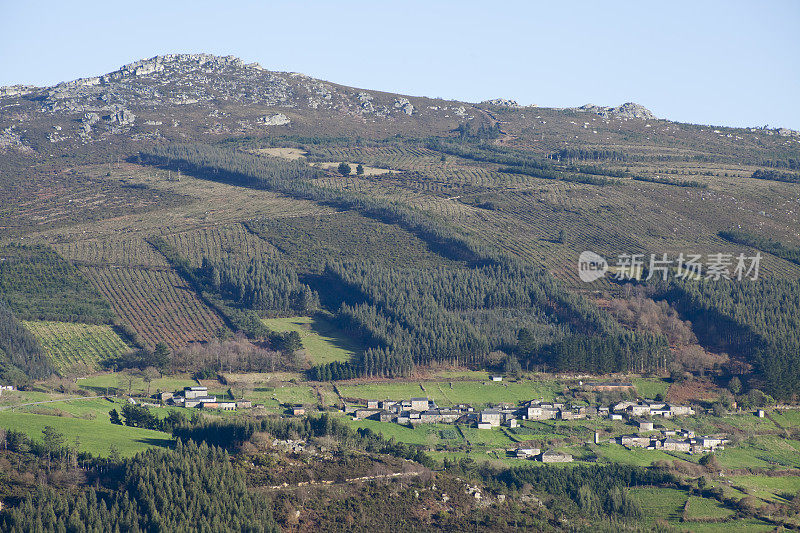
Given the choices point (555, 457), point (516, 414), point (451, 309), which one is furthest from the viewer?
point (451, 309)

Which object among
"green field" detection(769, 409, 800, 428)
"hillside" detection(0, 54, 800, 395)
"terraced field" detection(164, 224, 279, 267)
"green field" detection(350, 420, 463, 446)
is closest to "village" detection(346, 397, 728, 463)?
"green field" detection(350, 420, 463, 446)

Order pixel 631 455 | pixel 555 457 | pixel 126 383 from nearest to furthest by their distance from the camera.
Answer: pixel 555 457
pixel 631 455
pixel 126 383

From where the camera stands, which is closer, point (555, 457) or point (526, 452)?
point (555, 457)

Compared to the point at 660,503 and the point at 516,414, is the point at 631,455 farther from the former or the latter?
the point at 516,414

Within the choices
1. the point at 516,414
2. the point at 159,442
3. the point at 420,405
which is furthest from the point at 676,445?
the point at 159,442

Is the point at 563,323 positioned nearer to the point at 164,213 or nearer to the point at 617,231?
the point at 617,231

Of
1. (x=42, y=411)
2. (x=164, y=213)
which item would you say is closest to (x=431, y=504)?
(x=42, y=411)

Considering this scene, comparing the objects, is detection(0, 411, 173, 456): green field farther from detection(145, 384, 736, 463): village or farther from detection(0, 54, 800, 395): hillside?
detection(0, 54, 800, 395): hillside

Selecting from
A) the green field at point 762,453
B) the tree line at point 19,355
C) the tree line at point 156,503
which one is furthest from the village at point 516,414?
the tree line at point 156,503
